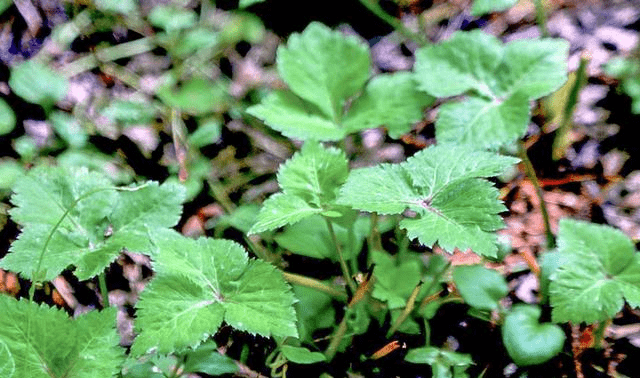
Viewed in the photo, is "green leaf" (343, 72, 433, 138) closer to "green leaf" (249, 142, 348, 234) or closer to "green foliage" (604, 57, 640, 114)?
"green leaf" (249, 142, 348, 234)

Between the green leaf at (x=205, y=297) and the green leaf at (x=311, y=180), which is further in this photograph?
the green leaf at (x=311, y=180)

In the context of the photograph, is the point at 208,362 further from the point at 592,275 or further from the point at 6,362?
the point at 592,275

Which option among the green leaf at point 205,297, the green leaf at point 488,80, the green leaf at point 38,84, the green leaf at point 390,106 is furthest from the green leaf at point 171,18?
the green leaf at point 205,297

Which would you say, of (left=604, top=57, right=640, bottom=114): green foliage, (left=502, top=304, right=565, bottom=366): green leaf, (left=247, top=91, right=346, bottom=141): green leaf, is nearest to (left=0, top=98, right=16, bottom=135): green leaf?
(left=247, top=91, right=346, bottom=141): green leaf

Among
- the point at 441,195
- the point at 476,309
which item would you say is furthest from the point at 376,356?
the point at 441,195

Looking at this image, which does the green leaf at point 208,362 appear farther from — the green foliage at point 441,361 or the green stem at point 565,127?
the green stem at point 565,127

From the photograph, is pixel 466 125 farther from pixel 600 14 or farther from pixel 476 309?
pixel 600 14
